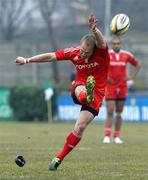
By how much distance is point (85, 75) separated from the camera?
11125 millimetres

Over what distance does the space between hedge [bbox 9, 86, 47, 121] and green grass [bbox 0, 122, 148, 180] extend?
10719 mm

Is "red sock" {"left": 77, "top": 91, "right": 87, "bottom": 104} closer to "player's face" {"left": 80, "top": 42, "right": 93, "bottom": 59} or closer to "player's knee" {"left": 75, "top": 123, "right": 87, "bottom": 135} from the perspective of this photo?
"player's knee" {"left": 75, "top": 123, "right": 87, "bottom": 135}

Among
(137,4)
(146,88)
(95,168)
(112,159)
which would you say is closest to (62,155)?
(95,168)

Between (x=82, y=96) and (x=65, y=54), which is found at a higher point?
(x=65, y=54)

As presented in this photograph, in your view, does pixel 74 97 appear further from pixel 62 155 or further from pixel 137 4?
pixel 137 4

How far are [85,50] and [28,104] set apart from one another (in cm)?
1878

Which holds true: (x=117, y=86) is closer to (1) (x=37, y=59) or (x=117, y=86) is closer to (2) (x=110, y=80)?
(2) (x=110, y=80)

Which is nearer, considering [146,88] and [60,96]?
[60,96]

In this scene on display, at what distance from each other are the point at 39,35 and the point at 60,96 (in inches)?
639

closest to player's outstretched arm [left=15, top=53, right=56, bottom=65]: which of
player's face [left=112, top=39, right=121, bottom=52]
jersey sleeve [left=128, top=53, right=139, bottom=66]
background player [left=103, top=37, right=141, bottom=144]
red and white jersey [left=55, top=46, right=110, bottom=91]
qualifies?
red and white jersey [left=55, top=46, right=110, bottom=91]

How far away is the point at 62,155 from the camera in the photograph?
1082 centimetres

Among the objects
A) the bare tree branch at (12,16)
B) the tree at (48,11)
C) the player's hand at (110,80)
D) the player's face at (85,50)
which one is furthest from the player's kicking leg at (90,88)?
the bare tree branch at (12,16)

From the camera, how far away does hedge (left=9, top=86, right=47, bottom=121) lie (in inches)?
1149

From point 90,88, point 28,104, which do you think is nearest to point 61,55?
point 90,88
